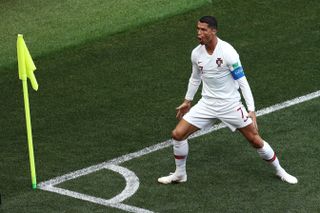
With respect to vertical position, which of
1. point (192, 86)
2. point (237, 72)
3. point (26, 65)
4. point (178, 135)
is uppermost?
point (26, 65)

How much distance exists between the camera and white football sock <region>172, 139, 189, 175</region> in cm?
1336

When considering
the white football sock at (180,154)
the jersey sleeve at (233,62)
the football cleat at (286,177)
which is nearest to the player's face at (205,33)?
the jersey sleeve at (233,62)

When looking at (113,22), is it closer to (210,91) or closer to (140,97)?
(140,97)

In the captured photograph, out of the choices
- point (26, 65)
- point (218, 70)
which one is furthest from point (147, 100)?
point (218, 70)

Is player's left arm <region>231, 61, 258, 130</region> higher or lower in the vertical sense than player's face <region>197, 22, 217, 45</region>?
lower

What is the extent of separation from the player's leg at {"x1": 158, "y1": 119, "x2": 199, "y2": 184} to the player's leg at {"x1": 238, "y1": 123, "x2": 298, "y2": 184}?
68cm

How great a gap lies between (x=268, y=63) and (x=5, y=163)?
5.27 m

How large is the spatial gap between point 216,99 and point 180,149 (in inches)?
30.9

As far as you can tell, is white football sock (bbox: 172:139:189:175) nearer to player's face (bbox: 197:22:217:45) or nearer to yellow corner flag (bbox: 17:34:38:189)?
player's face (bbox: 197:22:217:45)

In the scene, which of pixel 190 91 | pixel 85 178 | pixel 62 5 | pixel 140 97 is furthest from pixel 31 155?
pixel 62 5

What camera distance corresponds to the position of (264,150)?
43.9ft

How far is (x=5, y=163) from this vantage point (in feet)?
47.7

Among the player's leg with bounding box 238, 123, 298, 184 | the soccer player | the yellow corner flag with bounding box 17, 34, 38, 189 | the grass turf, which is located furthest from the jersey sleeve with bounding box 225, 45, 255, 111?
the grass turf

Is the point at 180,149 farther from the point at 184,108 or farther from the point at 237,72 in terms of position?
the point at 237,72
